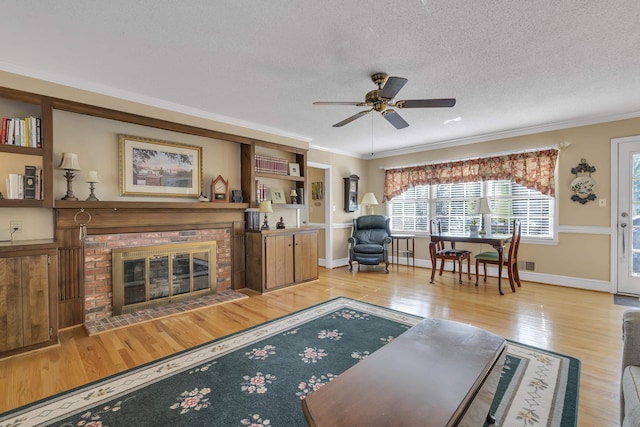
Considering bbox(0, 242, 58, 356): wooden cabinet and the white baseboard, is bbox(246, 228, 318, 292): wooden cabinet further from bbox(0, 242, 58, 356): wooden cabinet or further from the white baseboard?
the white baseboard

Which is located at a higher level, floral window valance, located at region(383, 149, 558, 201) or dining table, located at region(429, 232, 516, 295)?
floral window valance, located at region(383, 149, 558, 201)

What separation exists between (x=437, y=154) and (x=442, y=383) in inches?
207

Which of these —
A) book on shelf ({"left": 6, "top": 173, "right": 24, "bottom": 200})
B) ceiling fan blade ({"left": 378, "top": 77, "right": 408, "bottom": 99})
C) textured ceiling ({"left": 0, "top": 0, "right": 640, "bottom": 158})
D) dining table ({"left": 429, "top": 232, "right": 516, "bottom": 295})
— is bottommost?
dining table ({"left": 429, "top": 232, "right": 516, "bottom": 295})

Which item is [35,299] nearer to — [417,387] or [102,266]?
[102,266]

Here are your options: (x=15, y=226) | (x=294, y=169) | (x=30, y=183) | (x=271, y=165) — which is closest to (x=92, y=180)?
(x=30, y=183)

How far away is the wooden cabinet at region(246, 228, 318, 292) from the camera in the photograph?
4254 mm

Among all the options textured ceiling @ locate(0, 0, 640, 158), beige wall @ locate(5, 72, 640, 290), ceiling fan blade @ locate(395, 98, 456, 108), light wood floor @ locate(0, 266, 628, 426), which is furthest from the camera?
beige wall @ locate(5, 72, 640, 290)

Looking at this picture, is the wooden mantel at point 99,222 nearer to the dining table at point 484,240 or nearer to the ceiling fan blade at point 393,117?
the ceiling fan blade at point 393,117

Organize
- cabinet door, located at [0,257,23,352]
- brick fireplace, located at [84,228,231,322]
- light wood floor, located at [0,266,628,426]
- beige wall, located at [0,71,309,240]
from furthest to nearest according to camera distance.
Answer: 1. brick fireplace, located at [84,228,231,322]
2. beige wall, located at [0,71,309,240]
3. cabinet door, located at [0,257,23,352]
4. light wood floor, located at [0,266,628,426]

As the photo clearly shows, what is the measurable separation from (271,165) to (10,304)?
325 centimetres

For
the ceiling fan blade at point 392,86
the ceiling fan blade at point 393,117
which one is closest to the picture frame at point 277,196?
the ceiling fan blade at point 393,117

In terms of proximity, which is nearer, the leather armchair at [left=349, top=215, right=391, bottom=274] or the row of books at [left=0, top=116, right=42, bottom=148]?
the row of books at [left=0, top=116, right=42, bottom=148]

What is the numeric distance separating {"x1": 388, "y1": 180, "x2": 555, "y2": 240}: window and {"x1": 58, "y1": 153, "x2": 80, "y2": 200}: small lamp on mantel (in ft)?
18.0

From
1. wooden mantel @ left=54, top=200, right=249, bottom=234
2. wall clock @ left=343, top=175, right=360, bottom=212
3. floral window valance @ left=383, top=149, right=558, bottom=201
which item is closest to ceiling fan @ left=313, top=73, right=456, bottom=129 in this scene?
wooden mantel @ left=54, top=200, right=249, bottom=234
